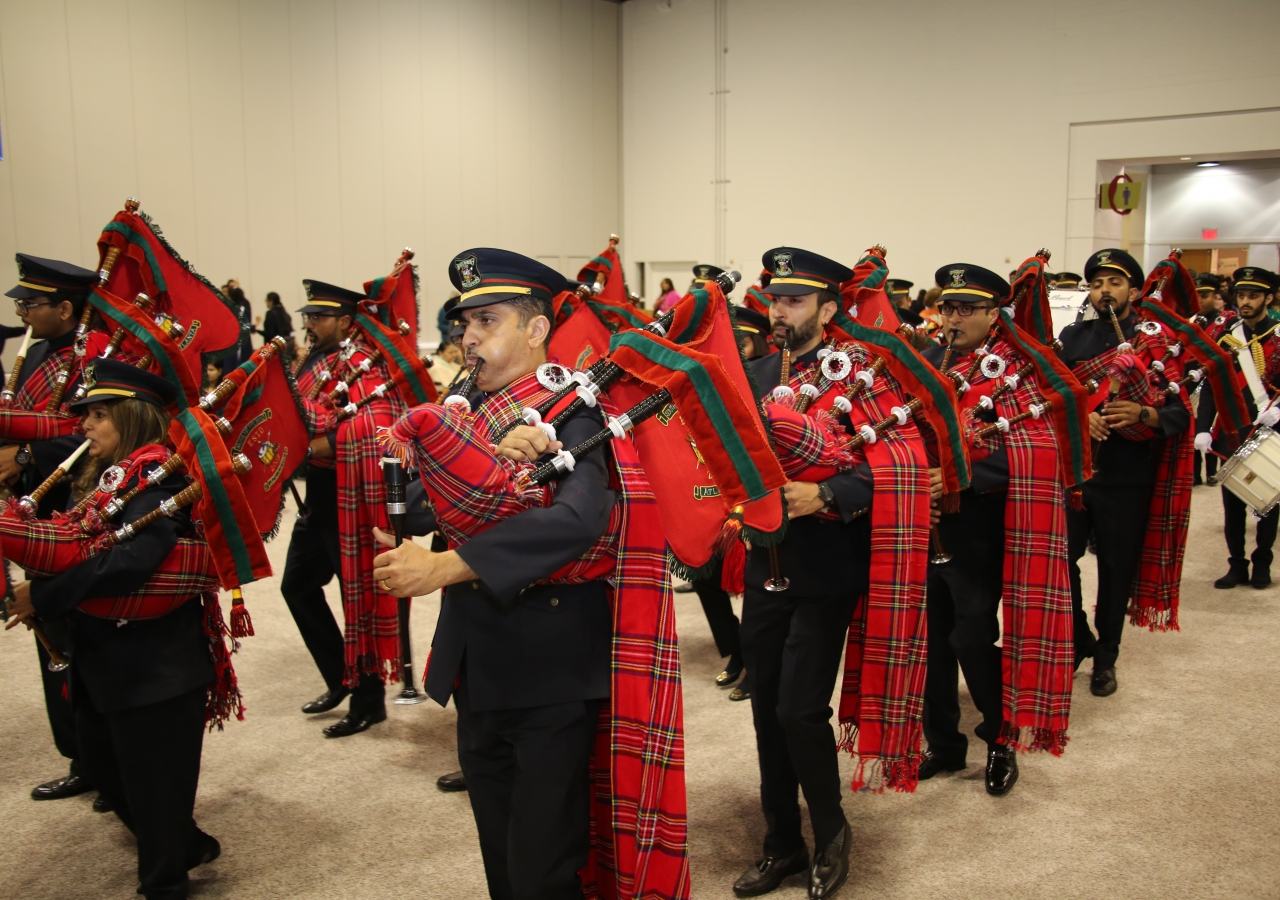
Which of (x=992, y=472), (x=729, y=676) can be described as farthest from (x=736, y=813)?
(x=992, y=472)

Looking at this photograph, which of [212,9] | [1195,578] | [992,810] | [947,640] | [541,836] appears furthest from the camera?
[212,9]

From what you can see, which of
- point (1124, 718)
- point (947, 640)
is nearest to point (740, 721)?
point (947, 640)

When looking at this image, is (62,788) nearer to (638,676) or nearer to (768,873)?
(768,873)

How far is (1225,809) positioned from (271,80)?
13.1 metres

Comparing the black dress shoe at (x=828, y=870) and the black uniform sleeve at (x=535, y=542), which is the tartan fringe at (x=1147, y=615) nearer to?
the black dress shoe at (x=828, y=870)

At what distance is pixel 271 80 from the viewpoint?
507 inches

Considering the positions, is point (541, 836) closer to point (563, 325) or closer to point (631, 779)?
point (631, 779)

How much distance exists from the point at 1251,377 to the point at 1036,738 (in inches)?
146

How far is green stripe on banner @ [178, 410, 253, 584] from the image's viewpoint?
2.62 meters

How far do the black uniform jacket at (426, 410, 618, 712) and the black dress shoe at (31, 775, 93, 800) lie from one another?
2.30 m

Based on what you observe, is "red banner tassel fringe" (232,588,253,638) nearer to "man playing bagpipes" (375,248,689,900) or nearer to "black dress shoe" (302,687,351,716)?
"man playing bagpipes" (375,248,689,900)

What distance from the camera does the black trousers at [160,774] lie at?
269 centimetres

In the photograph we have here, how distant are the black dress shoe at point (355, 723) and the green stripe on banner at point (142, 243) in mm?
1914

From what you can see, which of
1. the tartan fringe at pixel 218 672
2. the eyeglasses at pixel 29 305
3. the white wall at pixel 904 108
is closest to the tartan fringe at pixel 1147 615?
the tartan fringe at pixel 218 672
